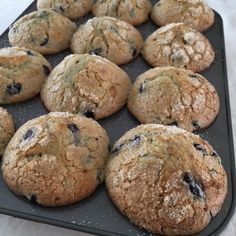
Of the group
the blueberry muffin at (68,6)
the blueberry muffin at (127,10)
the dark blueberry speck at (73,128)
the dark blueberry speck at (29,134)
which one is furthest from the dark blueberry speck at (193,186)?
the blueberry muffin at (68,6)

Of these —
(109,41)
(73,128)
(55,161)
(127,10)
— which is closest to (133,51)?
(109,41)

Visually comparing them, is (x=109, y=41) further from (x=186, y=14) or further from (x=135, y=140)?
(x=135, y=140)

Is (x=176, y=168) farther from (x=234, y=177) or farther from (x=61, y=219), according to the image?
(x=61, y=219)

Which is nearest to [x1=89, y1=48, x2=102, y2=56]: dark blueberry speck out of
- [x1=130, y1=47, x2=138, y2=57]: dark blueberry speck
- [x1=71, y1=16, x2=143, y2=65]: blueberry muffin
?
[x1=71, y1=16, x2=143, y2=65]: blueberry muffin

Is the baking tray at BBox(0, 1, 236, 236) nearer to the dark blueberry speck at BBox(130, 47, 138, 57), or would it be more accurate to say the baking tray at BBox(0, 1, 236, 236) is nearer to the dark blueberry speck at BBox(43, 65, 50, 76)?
the dark blueberry speck at BBox(43, 65, 50, 76)

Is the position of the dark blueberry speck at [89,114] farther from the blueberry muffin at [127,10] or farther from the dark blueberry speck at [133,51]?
the blueberry muffin at [127,10]
